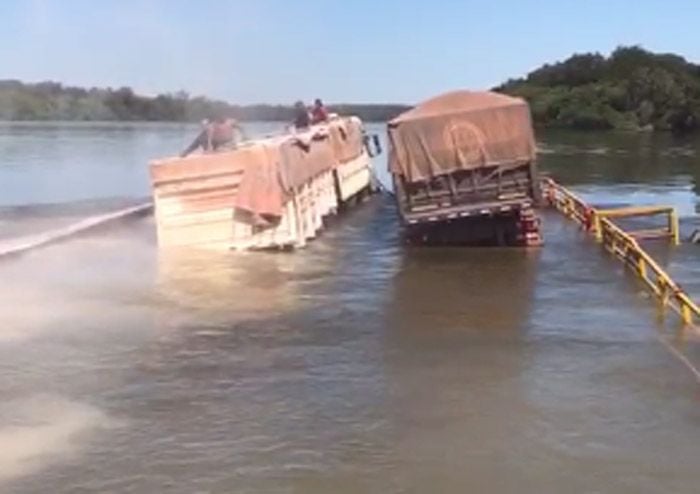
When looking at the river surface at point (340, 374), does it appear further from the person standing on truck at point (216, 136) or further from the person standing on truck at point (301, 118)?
the person standing on truck at point (301, 118)

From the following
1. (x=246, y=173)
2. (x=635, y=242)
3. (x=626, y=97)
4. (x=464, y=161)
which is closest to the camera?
(x=635, y=242)

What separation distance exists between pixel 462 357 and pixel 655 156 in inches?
2251

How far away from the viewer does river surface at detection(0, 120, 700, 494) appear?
9109mm

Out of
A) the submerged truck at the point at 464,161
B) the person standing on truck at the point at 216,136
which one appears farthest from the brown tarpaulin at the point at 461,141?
the person standing on truck at the point at 216,136

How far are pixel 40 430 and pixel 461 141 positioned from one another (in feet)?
41.1

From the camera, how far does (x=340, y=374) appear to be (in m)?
12.1

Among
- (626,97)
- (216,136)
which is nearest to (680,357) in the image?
(216,136)

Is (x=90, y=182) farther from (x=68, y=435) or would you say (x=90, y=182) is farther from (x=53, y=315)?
(x=68, y=435)

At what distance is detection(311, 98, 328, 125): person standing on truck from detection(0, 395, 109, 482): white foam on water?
2206 cm

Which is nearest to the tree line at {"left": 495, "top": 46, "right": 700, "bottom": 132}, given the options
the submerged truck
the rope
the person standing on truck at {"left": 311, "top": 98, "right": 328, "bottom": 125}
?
the person standing on truck at {"left": 311, "top": 98, "right": 328, "bottom": 125}

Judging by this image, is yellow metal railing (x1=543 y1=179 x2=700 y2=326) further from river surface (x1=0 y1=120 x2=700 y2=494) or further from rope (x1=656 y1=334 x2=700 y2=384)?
rope (x1=656 y1=334 x2=700 y2=384)

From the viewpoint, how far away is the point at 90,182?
42.9m

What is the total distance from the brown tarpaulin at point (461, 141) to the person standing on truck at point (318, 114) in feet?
37.5

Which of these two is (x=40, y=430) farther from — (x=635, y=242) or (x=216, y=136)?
(x=216, y=136)
